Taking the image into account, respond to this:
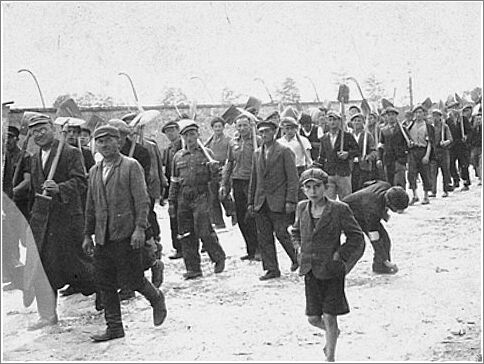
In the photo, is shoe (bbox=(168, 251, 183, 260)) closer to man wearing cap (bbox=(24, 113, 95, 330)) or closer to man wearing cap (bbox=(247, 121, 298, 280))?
man wearing cap (bbox=(247, 121, 298, 280))

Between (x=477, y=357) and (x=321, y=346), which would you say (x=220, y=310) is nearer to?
(x=321, y=346)

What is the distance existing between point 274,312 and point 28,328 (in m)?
1.97

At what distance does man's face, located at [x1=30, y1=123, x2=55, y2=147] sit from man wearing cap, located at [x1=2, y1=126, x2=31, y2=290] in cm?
87

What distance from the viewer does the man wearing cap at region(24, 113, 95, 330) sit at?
5359 millimetres

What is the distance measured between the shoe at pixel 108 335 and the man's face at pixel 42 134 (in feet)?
5.25

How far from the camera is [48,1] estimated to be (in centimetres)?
452

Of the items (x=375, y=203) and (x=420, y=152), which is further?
(x=420, y=152)

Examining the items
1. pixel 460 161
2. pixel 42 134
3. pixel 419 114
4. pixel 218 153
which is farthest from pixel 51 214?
pixel 460 161

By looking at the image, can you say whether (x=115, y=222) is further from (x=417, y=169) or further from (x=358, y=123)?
(x=417, y=169)

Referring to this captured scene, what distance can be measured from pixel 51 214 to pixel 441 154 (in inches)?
269

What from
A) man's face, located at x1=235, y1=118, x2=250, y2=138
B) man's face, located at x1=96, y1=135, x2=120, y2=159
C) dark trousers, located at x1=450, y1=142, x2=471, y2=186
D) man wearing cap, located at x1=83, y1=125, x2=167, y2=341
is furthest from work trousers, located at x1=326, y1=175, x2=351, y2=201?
man's face, located at x1=96, y1=135, x2=120, y2=159

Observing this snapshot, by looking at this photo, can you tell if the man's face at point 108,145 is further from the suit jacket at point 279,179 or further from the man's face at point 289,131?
the man's face at point 289,131

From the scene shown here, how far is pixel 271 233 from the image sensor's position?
21.9ft

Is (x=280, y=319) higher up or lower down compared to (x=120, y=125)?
lower down
